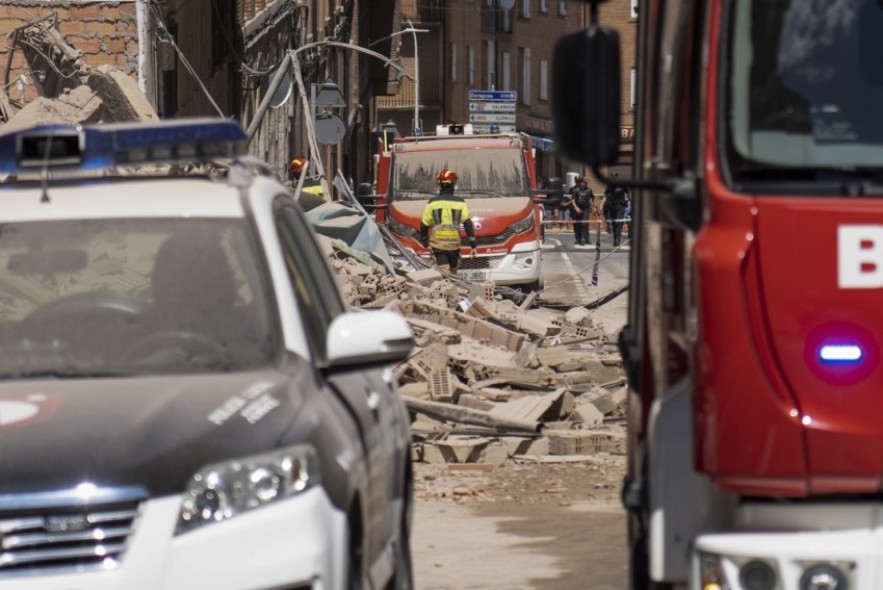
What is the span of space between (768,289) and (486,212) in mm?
23683

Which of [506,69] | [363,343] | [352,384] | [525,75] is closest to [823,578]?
[363,343]

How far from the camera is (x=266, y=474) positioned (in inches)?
203

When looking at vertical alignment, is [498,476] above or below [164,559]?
below

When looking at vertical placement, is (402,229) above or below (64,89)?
below

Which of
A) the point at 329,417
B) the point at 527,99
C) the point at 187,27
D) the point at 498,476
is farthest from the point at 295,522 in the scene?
the point at 527,99

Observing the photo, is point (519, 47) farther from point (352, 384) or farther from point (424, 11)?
point (352, 384)

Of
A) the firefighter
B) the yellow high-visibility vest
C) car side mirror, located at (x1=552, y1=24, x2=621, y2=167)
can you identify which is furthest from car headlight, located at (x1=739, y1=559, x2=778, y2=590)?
the yellow high-visibility vest

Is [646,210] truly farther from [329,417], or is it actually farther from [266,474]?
[266,474]

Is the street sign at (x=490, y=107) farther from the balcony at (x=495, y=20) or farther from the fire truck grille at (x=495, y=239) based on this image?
the fire truck grille at (x=495, y=239)

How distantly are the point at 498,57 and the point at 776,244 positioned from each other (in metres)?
82.4

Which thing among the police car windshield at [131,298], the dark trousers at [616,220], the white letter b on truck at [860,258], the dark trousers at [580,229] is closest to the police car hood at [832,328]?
the white letter b on truck at [860,258]

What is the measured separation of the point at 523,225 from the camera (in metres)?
28.7

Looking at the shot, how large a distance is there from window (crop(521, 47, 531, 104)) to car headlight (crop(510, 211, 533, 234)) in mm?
54392

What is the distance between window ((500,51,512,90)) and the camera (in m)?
85.7
